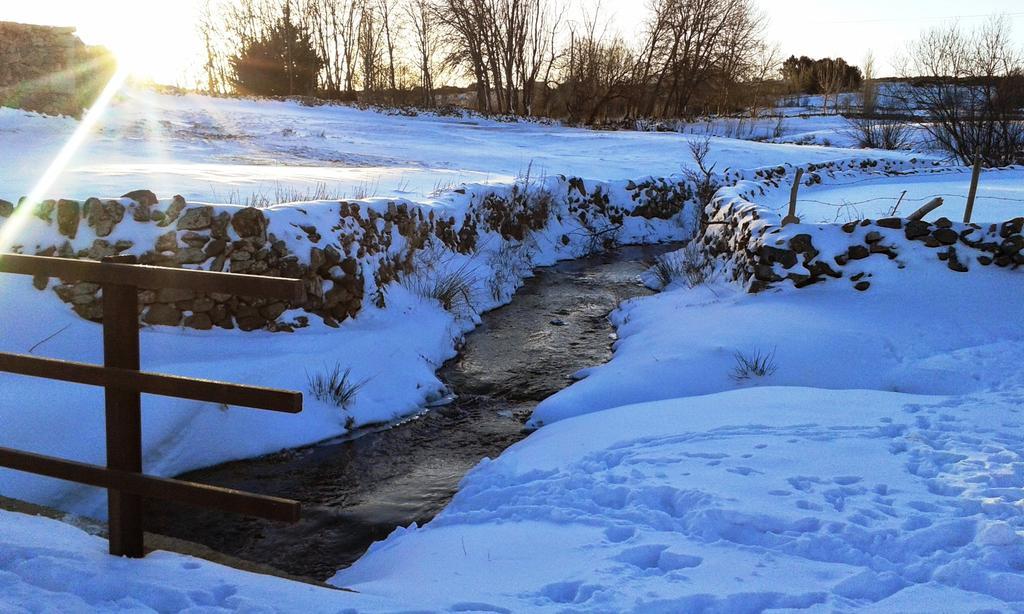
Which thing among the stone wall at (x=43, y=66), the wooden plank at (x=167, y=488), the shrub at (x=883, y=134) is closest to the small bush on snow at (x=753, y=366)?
the wooden plank at (x=167, y=488)

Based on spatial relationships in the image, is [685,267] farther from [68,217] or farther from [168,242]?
[68,217]

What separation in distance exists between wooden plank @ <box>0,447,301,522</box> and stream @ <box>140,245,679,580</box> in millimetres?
1601

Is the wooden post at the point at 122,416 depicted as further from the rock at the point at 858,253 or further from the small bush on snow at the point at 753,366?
the rock at the point at 858,253

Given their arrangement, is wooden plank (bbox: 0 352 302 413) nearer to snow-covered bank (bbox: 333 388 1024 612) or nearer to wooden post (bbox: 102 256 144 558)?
wooden post (bbox: 102 256 144 558)

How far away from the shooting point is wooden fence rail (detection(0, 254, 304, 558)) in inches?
116

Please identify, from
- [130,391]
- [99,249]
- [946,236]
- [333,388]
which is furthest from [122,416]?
[946,236]

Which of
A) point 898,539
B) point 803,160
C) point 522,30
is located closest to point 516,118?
point 522,30

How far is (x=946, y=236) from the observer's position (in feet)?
27.6

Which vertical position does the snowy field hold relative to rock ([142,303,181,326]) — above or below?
below

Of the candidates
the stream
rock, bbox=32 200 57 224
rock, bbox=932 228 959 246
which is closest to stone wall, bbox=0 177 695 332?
rock, bbox=32 200 57 224

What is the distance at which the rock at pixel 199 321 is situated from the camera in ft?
22.5

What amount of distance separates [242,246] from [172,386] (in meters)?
4.43

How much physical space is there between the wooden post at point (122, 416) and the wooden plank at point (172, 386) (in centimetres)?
5

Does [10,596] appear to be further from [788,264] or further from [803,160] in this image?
[803,160]
